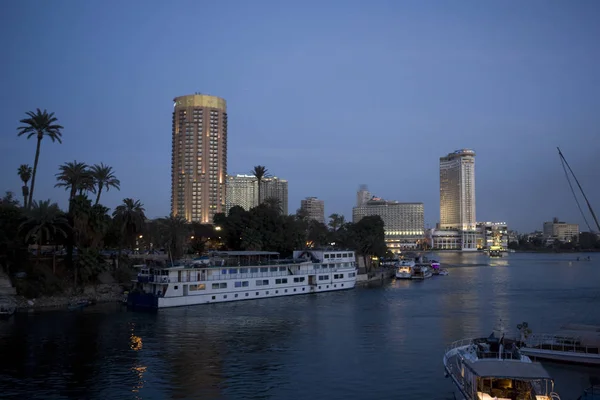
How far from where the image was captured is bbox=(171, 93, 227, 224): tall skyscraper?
7549 inches

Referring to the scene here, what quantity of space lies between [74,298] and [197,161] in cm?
13450

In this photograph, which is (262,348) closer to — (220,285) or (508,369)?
(508,369)

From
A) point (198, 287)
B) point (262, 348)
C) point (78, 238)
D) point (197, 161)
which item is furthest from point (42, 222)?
point (197, 161)

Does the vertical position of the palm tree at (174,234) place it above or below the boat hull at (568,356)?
above

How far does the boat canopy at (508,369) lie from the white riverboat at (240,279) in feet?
137

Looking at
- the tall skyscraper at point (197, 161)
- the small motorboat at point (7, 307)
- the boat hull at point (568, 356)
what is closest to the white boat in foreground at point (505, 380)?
the boat hull at point (568, 356)

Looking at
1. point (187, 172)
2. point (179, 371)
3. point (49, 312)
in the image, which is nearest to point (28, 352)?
point (179, 371)

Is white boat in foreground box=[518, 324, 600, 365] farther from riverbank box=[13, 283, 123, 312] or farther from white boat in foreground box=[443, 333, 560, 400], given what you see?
riverbank box=[13, 283, 123, 312]

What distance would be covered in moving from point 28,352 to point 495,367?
1253 inches

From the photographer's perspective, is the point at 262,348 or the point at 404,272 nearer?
the point at 262,348

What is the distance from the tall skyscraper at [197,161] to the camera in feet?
629

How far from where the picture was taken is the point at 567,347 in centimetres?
3553

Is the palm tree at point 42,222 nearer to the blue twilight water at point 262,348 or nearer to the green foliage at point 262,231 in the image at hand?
the blue twilight water at point 262,348

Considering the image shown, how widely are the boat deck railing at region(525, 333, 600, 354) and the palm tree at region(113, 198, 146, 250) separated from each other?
167ft
